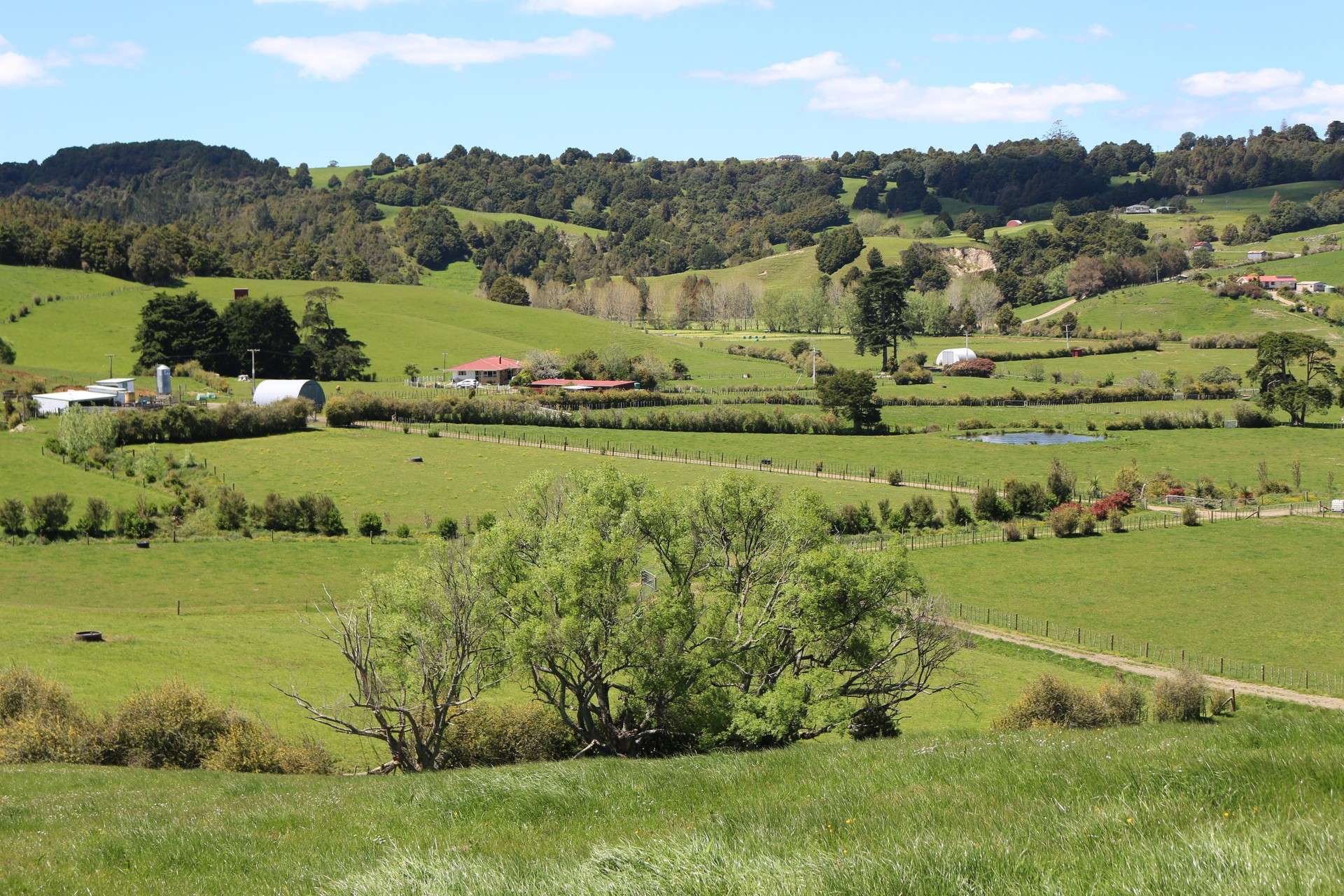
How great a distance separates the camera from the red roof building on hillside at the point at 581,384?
117 metres

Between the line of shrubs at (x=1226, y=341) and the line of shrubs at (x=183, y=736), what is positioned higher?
the line of shrubs at (x=1226, y=341)

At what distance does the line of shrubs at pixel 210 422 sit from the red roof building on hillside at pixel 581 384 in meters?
31.7

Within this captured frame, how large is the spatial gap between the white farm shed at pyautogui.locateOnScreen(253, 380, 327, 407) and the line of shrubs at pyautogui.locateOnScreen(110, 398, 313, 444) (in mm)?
7696

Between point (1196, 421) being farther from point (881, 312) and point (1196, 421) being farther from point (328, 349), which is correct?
point (328, 349)

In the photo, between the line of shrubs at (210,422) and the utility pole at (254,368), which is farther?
the utility pole at (254,368)

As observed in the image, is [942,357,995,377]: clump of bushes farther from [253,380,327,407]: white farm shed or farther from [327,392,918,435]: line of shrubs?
[253,380,327,407]: white farm shed

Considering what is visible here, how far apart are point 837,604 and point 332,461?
54.4 metres

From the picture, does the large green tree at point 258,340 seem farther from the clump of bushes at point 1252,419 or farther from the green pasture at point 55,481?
the clump of bushes at point 1252,419

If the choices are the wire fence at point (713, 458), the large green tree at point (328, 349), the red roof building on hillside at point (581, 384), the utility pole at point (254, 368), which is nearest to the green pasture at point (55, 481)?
the wire fence at point (713, 458)

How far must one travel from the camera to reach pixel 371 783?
850 inches

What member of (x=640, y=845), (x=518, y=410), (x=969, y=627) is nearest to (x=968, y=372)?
(x=518, y=410)

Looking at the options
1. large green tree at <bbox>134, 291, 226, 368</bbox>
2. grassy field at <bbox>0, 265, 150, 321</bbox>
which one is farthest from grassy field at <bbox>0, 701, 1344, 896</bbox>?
grassy field at <bbox>0, 265, 150, 321</bbox>

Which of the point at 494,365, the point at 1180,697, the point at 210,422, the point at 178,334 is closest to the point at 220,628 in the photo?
the point at 1180,697

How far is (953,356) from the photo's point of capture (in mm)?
140375
